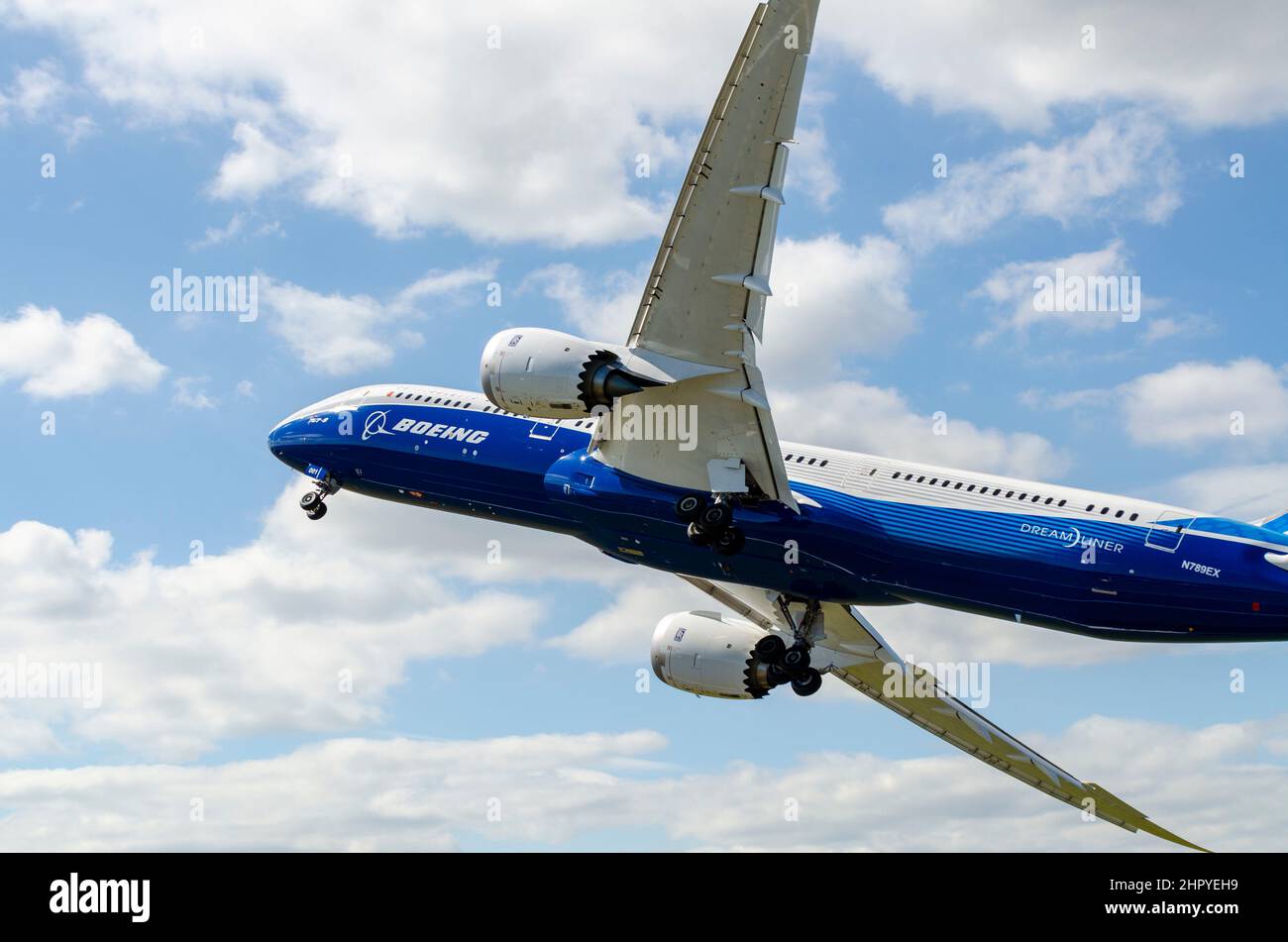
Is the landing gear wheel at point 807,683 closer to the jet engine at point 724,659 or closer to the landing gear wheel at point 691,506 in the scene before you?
the jet engine at point 724,659

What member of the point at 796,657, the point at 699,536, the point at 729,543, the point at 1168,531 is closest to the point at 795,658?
the point at 796,657

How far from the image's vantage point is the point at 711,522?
29.9m

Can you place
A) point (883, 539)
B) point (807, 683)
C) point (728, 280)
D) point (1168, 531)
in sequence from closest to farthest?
point (728, 280) < point (1168, 531) < point (883, 539) < point (807, 683)

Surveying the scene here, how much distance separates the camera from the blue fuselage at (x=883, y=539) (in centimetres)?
2861

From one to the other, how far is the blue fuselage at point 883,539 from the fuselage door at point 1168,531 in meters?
0.03

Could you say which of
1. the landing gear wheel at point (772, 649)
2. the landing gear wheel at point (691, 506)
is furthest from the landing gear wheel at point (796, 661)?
the landing gear wheel at point (691, 506)

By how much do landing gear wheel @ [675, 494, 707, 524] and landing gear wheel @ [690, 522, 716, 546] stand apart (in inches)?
8.1

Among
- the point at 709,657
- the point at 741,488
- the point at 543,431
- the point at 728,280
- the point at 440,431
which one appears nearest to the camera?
the point at 728,280

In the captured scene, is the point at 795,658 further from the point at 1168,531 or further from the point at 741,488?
the point at 1168,531

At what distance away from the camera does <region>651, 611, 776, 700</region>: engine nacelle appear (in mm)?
35469

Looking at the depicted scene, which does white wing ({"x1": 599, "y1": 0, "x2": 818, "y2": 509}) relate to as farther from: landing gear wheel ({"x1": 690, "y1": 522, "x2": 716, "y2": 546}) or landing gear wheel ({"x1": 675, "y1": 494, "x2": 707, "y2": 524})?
landing gear wheel ({"x1": 690, "y1": 522, "x2": 716, "y2": 546})

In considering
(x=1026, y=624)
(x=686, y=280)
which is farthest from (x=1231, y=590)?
(x=686, y=280)

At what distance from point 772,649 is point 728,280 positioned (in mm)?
12521
